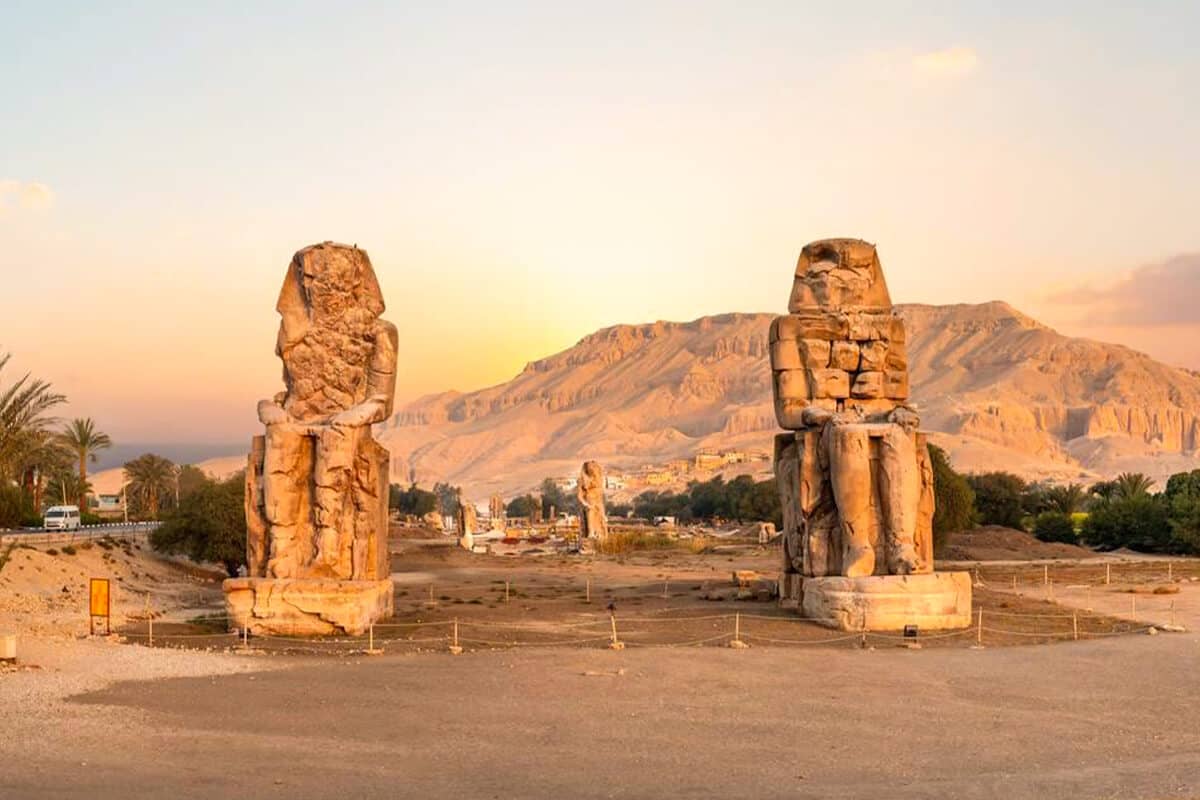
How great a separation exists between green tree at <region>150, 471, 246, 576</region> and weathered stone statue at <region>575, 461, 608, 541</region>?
48.1ft

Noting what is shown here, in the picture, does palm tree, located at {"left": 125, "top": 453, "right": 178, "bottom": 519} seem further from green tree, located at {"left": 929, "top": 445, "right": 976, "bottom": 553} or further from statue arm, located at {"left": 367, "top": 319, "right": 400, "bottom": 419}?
statue arm, located at {"left": 367, "top": 319, "right": 400, "bottom": 419}

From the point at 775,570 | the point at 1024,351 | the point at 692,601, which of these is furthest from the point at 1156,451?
the point at 692,601

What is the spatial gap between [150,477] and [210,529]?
32684mm

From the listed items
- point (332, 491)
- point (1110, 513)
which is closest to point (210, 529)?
point (332, 491)

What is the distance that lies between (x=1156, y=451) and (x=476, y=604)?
5310 inches

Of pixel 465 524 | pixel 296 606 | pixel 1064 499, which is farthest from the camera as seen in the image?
pixel 1064 499

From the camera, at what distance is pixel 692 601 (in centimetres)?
1756

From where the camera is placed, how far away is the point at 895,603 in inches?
524

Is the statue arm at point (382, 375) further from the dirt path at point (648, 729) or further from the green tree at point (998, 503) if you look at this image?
the green tree at point (998, 503)

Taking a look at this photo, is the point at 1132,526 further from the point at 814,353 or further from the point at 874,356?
the point at 814,353

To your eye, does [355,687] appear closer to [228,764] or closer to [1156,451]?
[228,764]

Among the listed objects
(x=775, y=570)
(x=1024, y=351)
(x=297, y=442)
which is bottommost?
(x=775, y=570)

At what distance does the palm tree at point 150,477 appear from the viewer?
5556 centimetres

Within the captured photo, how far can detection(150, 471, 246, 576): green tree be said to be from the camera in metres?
25.3
